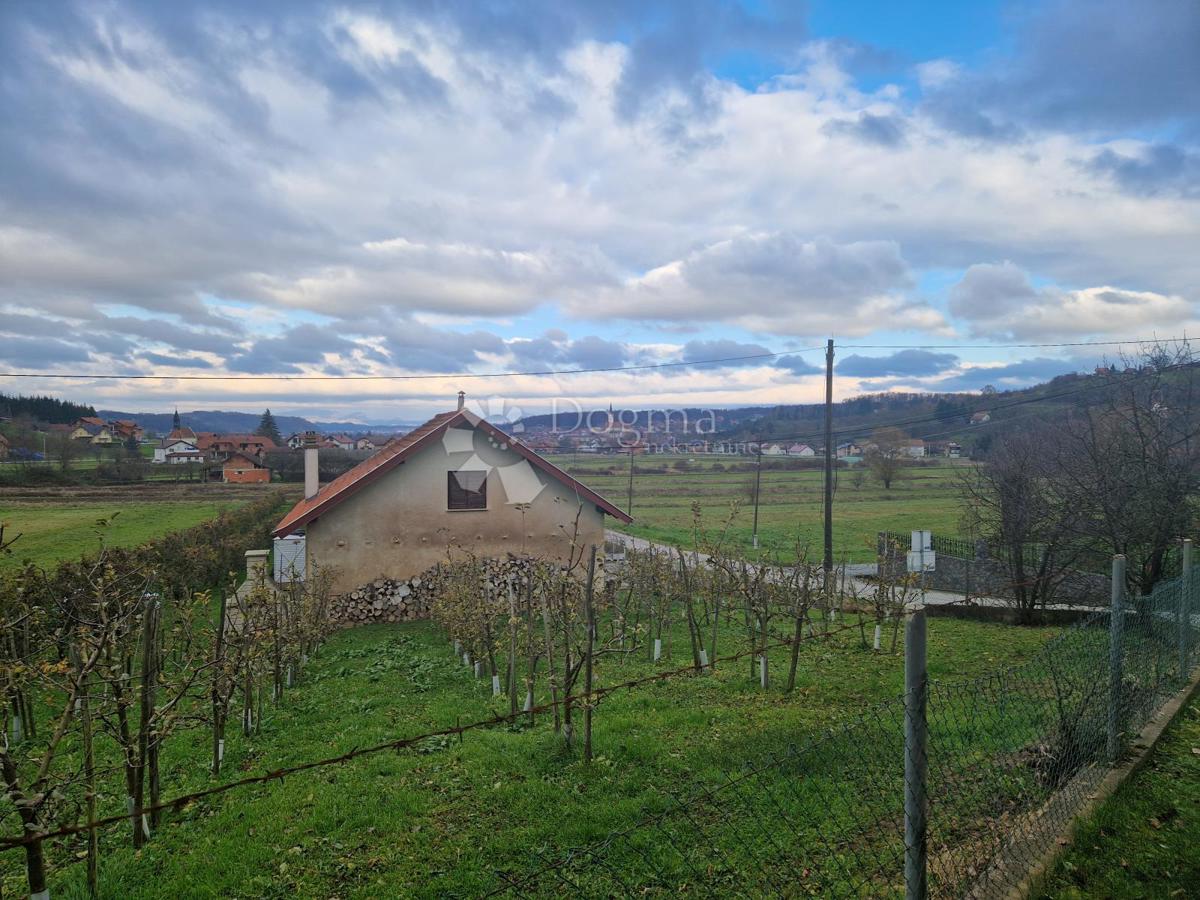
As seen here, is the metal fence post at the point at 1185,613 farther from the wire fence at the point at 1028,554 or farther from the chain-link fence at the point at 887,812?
the wire fence at the point at 1028,554

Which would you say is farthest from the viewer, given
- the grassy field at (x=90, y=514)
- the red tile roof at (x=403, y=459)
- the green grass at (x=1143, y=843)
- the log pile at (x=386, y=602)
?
the grassy field at (x=90, y=514)

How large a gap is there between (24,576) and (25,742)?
6.21 ft

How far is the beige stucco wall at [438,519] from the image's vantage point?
1557cm

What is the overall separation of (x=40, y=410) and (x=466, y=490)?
20979 mm

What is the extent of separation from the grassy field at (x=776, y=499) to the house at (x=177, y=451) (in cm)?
2181

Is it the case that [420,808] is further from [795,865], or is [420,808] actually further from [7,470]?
[7,470]

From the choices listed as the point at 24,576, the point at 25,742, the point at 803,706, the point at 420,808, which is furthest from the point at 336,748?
the point at 803,706

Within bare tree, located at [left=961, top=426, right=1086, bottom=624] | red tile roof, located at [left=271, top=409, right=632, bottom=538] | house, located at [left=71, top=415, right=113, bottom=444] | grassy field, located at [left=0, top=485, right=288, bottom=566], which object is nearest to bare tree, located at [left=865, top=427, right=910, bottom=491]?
bare tree, located at [left=961, top=426, right=1086, bottom=624]

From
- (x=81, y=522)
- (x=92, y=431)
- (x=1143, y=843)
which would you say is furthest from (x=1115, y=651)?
(x=92, y=431)

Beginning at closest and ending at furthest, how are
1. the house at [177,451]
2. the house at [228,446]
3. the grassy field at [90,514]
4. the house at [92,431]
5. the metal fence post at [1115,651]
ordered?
the metal fence post at [1115,651] → the grassy field at [90,514] → the house at [92,431] → the house at [177,451] → the house at [228,446]

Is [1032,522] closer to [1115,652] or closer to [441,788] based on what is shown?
[1115,652]

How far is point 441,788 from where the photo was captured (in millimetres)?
5664

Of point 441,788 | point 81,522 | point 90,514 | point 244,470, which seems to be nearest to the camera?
point 441,788

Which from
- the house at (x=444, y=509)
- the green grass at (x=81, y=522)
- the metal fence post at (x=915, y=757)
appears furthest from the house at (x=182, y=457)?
the metal fence post at (x=915, y=757)
